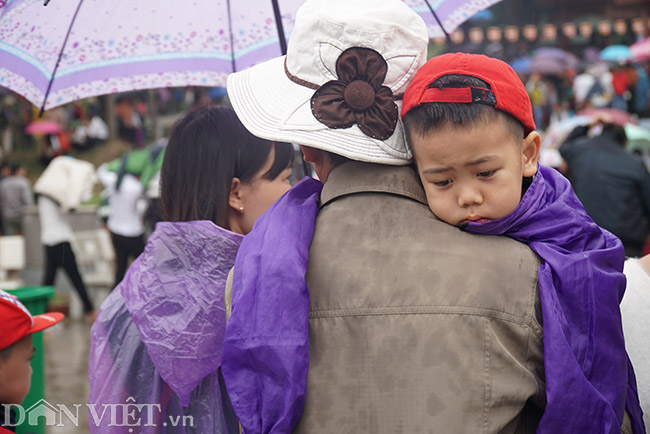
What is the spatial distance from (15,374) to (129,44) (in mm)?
1213

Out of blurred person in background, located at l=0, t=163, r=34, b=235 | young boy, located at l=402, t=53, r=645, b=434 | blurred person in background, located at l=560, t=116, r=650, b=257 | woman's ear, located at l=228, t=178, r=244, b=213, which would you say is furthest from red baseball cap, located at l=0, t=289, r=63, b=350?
blurred person in background, located at l=0, t=163, r=34, b=235

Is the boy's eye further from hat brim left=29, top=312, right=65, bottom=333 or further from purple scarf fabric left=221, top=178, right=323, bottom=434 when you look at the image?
hat brim left=29, top=312, right=65, bottom=333

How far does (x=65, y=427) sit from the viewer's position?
17.2 feet

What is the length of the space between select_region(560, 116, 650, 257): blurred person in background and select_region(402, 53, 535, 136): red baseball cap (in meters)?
4.82

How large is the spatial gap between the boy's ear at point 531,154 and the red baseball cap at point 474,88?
5 cm

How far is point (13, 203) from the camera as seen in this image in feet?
40.8

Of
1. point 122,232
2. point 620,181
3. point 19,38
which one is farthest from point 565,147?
point 19,38

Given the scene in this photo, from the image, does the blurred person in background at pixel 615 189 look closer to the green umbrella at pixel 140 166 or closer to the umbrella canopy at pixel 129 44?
the umbrella canopy at pixel 129 44

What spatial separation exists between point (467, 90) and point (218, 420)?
110 cm

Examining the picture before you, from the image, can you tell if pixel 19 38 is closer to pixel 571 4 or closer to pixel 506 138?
pixel 506 138

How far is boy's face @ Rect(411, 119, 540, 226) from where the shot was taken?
4.88 feet

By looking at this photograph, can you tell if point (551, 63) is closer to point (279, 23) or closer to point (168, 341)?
point (279, 23)

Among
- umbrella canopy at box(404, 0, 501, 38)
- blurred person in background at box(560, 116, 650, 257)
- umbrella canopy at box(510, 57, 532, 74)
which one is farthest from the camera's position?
umbrella canopy at box(510, 57, 532, 74)

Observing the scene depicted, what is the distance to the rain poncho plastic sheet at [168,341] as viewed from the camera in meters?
1.98
